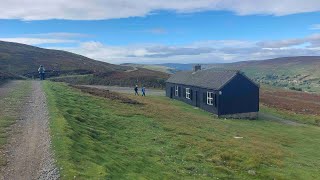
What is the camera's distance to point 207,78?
2483 inches

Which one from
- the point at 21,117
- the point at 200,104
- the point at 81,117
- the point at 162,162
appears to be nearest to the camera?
the point at 162,162

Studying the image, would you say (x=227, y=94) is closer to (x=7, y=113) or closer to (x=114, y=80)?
(x=7, y=113)

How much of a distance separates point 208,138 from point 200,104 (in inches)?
1093

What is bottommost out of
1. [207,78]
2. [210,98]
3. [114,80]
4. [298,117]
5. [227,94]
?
[298,117]

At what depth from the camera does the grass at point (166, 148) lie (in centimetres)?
2075

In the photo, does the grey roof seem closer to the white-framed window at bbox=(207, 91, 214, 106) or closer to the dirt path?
the white-framed window at bbox=(207, 91, 214, 106)

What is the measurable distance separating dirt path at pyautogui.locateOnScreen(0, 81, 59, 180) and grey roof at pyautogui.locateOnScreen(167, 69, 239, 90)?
33.1 meters

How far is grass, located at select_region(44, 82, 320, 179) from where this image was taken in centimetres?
2075

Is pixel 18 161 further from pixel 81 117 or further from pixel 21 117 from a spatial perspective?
pixel 81 117

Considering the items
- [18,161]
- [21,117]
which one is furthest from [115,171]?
[21,117]

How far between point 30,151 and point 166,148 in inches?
453

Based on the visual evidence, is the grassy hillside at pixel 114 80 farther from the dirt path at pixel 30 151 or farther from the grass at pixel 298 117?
the dirt path at pixel 30 151

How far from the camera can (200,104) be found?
6188cm

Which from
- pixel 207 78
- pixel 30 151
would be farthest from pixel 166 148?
pixel 207 78
